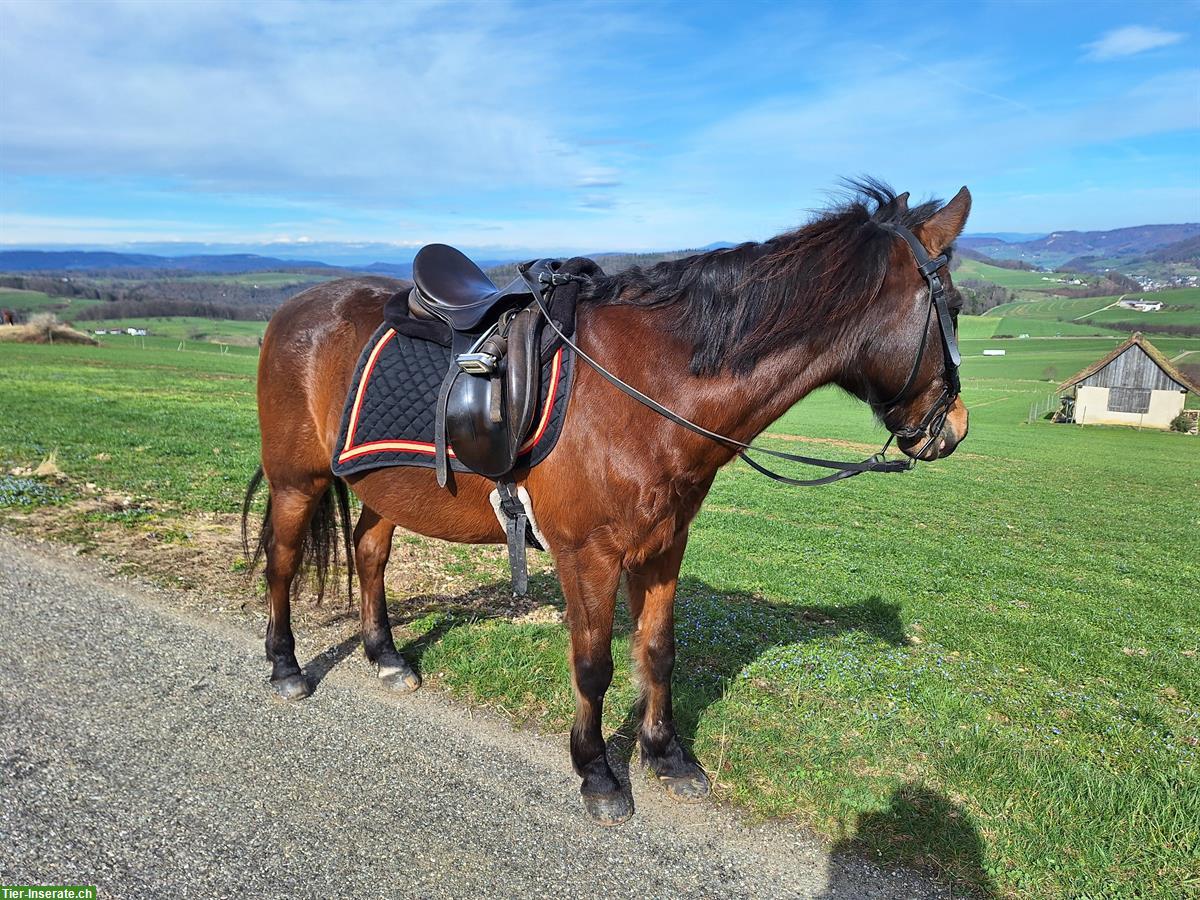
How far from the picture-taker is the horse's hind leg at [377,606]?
474 centimetres

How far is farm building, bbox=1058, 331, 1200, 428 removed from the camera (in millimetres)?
48188

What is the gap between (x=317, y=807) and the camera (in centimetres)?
343

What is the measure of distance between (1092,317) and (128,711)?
120 m

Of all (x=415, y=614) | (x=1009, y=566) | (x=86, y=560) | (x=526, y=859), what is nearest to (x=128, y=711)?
(x=415, y=614)

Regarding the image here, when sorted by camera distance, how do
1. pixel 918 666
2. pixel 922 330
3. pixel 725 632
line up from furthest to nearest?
1. pixel 725 632
2. pixel 918 666
3. pixel 922 330

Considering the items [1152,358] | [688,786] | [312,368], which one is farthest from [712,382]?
[1152,358]

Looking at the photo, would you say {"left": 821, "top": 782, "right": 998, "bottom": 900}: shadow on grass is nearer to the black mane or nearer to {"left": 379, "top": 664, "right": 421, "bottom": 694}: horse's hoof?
the black mane

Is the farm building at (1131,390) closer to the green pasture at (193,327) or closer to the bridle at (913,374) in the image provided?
the bridle at (913,374)

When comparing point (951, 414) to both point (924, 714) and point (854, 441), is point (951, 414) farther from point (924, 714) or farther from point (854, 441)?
point (854, 441)

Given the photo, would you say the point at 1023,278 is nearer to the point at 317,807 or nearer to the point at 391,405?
the point at 391,405

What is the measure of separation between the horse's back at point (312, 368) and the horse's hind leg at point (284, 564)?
0.23 meters

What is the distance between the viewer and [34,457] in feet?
36.6

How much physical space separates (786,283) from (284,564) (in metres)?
3.84

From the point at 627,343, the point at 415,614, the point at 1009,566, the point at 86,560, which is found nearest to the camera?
the point at 627,343
